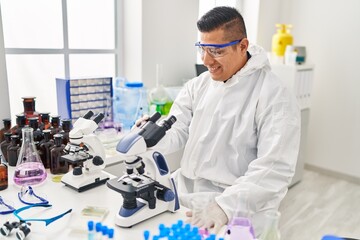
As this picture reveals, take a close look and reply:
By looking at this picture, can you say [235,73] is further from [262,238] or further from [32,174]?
[32,174]

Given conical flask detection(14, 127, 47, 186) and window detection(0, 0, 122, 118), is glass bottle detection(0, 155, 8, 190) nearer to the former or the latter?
conical flask detection(14, 127, 47, 186)

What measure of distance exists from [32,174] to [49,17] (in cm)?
117

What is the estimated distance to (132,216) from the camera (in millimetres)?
1074

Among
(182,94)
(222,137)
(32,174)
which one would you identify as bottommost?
(32,174)

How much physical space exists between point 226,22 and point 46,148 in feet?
3.15

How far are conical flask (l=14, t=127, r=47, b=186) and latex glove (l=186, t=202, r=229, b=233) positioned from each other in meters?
0.67

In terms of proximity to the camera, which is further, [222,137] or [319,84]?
[319,84]

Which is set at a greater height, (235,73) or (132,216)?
(235,73)

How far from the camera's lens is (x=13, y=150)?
1.51 meters

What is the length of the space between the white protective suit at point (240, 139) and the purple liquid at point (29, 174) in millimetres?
540

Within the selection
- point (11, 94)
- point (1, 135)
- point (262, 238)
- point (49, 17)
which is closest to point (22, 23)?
point (49, 17)

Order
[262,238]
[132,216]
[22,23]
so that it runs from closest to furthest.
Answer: [262,238] → [132,216] → [22,23]

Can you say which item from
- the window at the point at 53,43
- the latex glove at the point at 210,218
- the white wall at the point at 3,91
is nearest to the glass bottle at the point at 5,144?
the white wall at the point at 3,91

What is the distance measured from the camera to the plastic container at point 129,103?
2.23 metres
